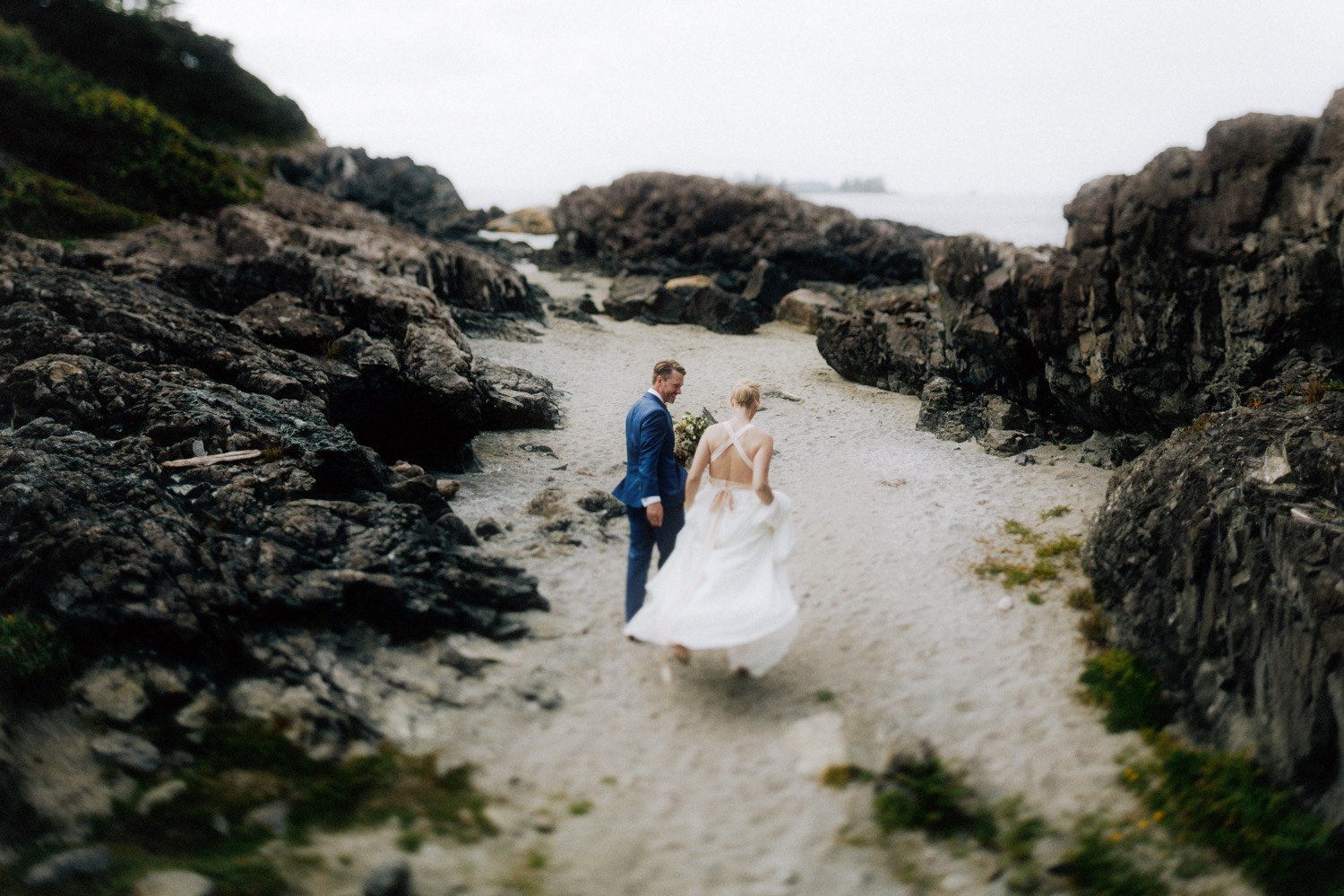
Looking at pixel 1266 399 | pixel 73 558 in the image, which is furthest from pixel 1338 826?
pixel 73 558

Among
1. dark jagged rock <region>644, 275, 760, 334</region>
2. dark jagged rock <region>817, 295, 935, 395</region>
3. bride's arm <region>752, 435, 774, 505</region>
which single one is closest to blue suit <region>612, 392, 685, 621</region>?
bride's arm <region>752, 435, 774, 505</region>

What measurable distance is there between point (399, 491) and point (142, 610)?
14.6ft

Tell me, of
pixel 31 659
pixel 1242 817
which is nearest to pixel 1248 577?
pixel 1242 817

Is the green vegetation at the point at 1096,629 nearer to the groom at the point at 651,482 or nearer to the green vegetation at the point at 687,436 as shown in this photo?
the groom at the point at 651,482

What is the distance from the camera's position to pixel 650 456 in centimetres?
876

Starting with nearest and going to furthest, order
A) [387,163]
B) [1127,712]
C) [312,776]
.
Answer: [312,776]
[1127,712]
[387,163]

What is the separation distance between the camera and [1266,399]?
474 inches

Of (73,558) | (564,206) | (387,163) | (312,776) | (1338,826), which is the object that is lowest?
(312,776)

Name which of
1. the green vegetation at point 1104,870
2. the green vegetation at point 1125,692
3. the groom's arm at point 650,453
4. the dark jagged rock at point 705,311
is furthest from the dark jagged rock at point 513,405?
the green vegetation at point 1104,870

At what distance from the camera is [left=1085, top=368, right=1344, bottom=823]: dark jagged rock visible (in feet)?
23.0

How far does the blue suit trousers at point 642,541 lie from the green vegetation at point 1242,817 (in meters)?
5.00

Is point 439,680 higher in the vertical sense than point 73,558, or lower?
lower

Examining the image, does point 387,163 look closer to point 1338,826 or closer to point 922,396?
point 922,396

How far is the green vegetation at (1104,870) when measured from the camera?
20.3ft
